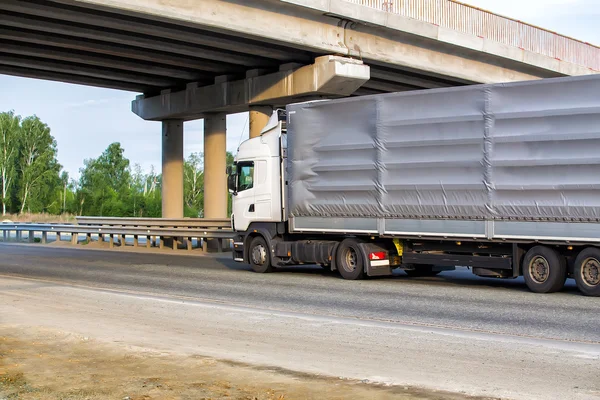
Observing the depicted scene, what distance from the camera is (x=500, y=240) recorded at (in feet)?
52.2

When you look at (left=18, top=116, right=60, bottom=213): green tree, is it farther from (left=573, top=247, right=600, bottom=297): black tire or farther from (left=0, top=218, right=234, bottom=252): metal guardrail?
(left=573, top=247, right=600, bottom=297): black tire

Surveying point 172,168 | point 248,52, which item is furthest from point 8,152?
point 248,52

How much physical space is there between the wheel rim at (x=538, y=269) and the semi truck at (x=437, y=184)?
0.06 feet

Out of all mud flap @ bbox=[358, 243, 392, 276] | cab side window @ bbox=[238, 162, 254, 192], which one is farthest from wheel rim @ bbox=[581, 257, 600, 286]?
cab side window @ bbox=[238, 162, 254, 192]

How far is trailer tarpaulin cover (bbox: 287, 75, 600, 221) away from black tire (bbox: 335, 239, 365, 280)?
26.0 inches

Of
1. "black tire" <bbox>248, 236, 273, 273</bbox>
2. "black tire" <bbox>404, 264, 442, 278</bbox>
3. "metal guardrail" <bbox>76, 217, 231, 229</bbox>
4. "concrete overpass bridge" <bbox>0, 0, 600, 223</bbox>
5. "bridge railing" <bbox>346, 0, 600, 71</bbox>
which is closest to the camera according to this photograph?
"black tire" <bbox>404, 264, 442, 278</bbox>

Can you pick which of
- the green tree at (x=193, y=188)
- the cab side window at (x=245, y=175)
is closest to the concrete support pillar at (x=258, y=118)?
the cab side window at (x=245, y=175)

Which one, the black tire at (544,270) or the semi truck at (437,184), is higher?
the semi truck at (437,184)

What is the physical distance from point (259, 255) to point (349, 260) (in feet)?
9.69

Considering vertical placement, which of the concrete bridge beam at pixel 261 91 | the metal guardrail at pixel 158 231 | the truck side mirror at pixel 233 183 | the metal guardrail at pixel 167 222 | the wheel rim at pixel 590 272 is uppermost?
the concrete bridge beam at pixel 261 91

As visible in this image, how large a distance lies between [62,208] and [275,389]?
284 ft

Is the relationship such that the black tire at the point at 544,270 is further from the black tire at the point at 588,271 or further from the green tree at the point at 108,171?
the green tree at the point at 108,171

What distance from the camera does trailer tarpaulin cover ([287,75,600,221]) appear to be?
1499 centimetres

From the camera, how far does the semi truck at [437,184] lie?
1503cm
